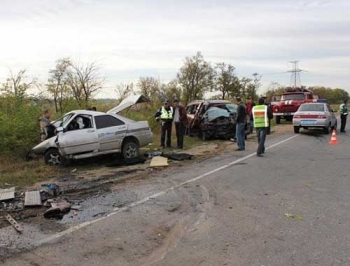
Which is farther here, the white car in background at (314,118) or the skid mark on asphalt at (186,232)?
the white car in background at (314,118)

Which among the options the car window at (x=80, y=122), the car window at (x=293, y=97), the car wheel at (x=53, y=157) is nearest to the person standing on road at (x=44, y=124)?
the car wheel at (x=53, y=157)

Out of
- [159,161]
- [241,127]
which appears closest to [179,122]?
[241,127]

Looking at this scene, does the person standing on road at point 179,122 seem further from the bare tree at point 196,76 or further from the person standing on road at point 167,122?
the bare tree at point 196,76

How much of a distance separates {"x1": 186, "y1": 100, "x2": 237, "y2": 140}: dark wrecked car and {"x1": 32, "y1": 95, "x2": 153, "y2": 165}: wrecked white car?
5.50 meters

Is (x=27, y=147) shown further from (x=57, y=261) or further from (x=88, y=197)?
(x=57, y=261)

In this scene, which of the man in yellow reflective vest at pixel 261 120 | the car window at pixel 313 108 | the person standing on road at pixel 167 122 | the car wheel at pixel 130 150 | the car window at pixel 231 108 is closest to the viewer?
the car wheel at pixel 130 150

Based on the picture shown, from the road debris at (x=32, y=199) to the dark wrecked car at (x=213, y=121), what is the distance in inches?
427

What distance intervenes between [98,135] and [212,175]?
383cm

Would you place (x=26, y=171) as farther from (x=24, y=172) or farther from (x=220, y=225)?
(x=220, y=225)

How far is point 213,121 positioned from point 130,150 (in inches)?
243

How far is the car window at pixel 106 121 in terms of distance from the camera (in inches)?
474

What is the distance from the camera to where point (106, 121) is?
40.2 ft

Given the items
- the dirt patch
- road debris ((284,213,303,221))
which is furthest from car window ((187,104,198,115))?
road debris ((284,213,303,221))

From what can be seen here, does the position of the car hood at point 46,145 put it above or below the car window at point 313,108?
below
